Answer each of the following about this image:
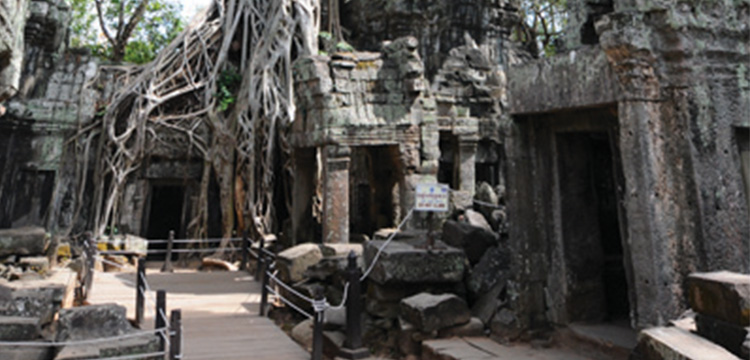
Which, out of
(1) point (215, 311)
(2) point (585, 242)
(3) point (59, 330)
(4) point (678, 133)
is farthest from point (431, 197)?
(3) point (59, 330)

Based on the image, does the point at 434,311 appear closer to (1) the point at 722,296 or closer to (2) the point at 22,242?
(1) the point at 722,296

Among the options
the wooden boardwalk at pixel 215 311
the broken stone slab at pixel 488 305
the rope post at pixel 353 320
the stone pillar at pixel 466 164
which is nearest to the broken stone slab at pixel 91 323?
the wooden boardwalk at pixel 215 311

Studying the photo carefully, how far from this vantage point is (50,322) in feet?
13.6

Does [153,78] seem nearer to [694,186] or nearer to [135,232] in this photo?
[135,232]

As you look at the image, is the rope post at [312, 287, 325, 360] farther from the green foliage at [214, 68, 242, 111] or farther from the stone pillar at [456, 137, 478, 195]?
the green foliage at [214, 68, 242, 111]

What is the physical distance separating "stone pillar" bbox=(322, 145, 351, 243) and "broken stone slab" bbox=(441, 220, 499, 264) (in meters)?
2.37

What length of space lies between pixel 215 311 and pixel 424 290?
262 cm

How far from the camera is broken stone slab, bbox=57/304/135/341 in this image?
3.35 metres

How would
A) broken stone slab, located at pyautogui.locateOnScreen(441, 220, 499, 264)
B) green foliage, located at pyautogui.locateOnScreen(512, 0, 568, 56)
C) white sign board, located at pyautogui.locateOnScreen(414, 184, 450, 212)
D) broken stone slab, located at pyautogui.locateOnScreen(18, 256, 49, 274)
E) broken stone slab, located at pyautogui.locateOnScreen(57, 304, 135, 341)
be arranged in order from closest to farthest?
broken stone slab, located at pyautogui.locateOnScreen(57, 304, 135, 341), white sign board, located at pyautogui.locateOnScreen(414, 184, 450, 212), broken stone slab, located at pyautogui.locateOnScreen(441, 220, 499, 264), broken stone slab, located at pyautogui.locateOnScreen(18, 256, 49, 274), green foliage, located at pyautogui.locateOnScreen(512, 0, 568, 56)

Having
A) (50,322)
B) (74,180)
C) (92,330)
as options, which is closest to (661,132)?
(92,330)

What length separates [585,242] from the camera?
4.24m

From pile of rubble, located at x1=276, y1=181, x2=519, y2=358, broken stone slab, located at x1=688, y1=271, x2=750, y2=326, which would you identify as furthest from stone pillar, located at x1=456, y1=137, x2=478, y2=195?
broken stone slab, located at x1=688, y1=271, x2=750, y2=326

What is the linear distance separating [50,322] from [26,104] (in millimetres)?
7962

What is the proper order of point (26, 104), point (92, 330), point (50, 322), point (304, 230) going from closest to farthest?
point (92, 330)
point (50, 322)
point (304, 230)
point (26, 104)
